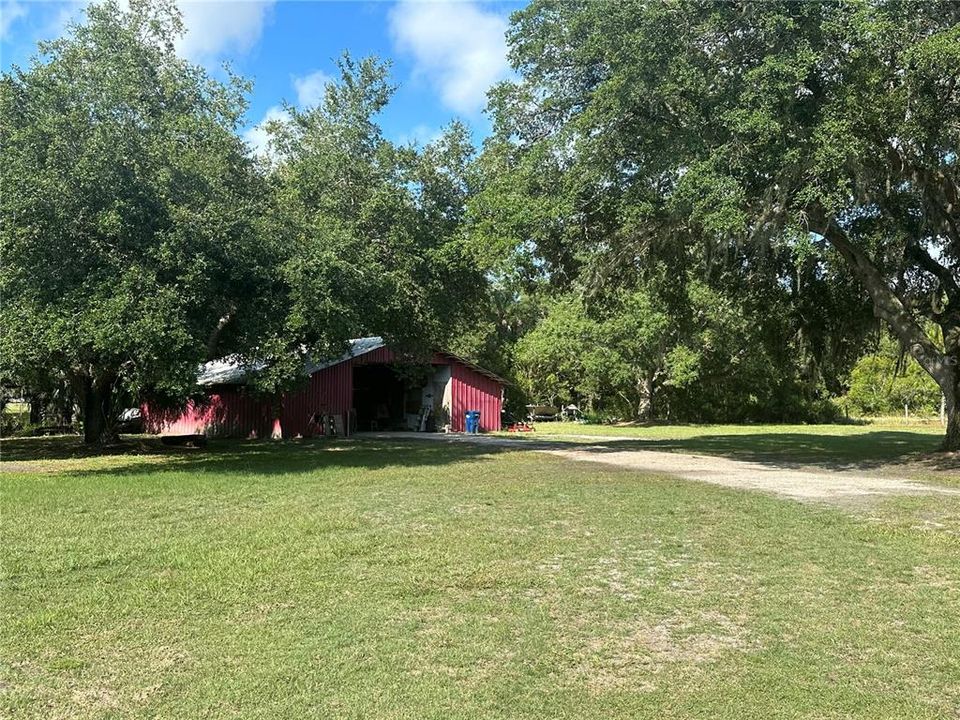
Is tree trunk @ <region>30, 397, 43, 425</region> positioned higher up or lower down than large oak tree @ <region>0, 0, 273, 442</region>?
lower down

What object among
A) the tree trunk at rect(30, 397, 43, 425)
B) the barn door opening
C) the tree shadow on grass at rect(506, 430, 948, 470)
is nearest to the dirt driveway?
the tree shadow on grass at rect(506, 430, 948, 470)

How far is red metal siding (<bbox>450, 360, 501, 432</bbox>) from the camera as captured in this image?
32125 mm

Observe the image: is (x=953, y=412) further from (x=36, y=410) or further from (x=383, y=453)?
(x=36, y=410)

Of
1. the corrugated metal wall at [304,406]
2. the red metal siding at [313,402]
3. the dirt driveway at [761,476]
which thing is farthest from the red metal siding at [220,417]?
the dirt driveway at [761,476]

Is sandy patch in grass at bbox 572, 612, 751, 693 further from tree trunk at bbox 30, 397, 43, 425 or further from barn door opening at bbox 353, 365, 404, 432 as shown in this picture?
tree trunk at bbox 30, 397, 43, 425

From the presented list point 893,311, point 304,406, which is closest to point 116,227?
point 304,406

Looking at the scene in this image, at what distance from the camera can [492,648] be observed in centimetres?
474

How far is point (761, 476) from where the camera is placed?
1420 cm

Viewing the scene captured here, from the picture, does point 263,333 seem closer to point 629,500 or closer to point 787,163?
point 629,500

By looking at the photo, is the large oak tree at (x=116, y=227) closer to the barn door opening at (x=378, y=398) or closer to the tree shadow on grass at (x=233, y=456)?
the tree shadow on grass at (x=233, y=456)

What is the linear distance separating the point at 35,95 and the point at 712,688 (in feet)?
53.0

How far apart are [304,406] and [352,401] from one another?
111 inches

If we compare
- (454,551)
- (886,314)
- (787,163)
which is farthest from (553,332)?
(454,551)

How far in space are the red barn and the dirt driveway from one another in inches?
400
